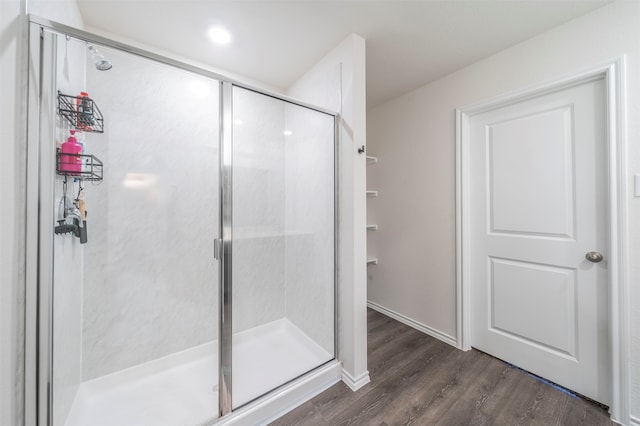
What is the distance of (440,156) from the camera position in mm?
2189

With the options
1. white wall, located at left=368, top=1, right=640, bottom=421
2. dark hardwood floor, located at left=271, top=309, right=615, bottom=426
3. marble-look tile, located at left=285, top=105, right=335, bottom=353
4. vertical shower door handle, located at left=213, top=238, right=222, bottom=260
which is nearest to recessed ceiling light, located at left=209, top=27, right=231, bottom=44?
marble-look tile, located at left=285, top=105, right=335, bottom=353

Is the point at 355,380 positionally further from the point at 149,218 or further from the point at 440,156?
the point at 440,156

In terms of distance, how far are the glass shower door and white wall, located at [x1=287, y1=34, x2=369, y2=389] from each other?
0.34 ft

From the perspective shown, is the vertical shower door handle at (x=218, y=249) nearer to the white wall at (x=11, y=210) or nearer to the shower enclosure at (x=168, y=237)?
the shower enclosure at (x=168, y=237)

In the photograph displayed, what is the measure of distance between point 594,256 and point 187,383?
110 inches

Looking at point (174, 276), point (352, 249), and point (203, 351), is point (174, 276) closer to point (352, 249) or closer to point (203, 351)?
point (203, 351)

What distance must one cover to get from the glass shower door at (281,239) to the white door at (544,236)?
4.25 feet

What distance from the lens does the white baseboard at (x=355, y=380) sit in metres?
1.61

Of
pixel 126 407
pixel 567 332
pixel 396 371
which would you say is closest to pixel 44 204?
pixel 126 407

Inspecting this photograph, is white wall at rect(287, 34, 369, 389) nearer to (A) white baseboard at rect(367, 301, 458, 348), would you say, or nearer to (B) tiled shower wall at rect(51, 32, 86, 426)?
(A) white baseboard at rect(367, 301, 458, 348)

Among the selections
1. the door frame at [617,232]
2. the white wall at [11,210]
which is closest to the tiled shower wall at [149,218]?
the white wall at [11,210]

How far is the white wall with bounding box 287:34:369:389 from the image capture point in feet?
5.42

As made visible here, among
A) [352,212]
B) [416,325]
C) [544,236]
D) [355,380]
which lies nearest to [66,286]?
[352,212]

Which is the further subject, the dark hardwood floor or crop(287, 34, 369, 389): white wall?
crop(287, 34, 369, 389): white wall
